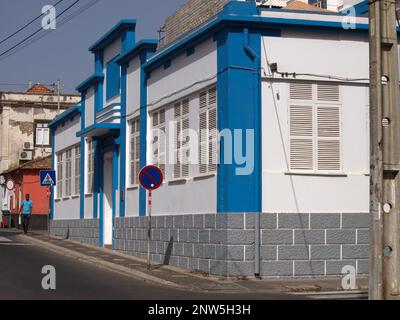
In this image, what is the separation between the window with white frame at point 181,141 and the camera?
2026 cm

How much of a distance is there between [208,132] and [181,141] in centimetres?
183

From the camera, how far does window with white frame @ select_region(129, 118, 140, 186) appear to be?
79.1 ft

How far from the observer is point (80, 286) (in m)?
15.3

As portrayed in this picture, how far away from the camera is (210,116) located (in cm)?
1891

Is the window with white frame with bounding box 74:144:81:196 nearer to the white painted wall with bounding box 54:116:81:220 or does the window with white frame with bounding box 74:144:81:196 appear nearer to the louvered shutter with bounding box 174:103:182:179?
the white painted wall with bounding box 54:116:81:220

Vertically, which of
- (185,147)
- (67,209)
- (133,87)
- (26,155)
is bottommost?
(67,209)

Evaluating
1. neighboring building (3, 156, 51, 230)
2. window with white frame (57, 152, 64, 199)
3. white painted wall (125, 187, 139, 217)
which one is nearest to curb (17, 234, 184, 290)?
white painted wall (125, 187, 139, 217)

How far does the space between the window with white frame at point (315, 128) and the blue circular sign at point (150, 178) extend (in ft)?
10.5

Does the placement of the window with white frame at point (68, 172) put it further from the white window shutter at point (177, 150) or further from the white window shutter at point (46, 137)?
the white window shutter at point (46, 137)

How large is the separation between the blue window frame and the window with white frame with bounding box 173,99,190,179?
6.89 metres

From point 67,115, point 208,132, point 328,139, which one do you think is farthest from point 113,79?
point 328,139

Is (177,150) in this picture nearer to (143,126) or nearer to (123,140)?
(143,126)

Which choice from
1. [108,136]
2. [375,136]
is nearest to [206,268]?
[375,136]
